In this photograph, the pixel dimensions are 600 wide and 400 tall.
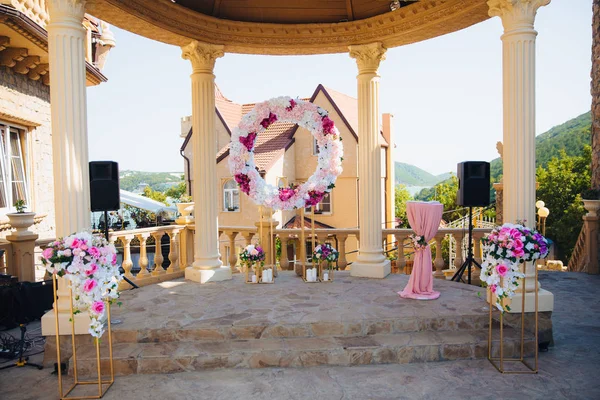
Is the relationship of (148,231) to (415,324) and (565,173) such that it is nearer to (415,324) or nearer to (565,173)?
(415,324)

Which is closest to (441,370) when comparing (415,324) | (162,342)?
(415,324)

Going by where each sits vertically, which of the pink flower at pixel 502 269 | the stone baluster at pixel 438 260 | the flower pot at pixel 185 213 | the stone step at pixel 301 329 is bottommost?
the stone step at pixel 301 329

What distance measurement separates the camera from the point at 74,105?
4910 mm

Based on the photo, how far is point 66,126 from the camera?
4.89 m

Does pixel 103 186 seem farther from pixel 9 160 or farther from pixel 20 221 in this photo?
pixel 9 160

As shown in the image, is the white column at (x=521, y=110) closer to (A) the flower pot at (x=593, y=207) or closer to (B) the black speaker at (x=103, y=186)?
(A) the flower pot at (x=593, y=207)

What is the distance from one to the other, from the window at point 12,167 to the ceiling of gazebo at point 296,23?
3.86 metres

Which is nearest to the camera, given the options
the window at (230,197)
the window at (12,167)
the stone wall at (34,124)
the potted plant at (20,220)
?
the potted plant at (20,220)

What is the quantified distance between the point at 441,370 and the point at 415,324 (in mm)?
719

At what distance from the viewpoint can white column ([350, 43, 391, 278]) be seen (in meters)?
7.68

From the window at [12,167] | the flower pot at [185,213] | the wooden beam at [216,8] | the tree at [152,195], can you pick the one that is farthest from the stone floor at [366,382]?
the tree at [152,195]

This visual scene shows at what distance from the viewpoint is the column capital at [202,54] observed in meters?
7.31

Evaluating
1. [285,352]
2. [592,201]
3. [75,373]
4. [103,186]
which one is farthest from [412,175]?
[75,373]

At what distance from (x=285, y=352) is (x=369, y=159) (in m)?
3.92
